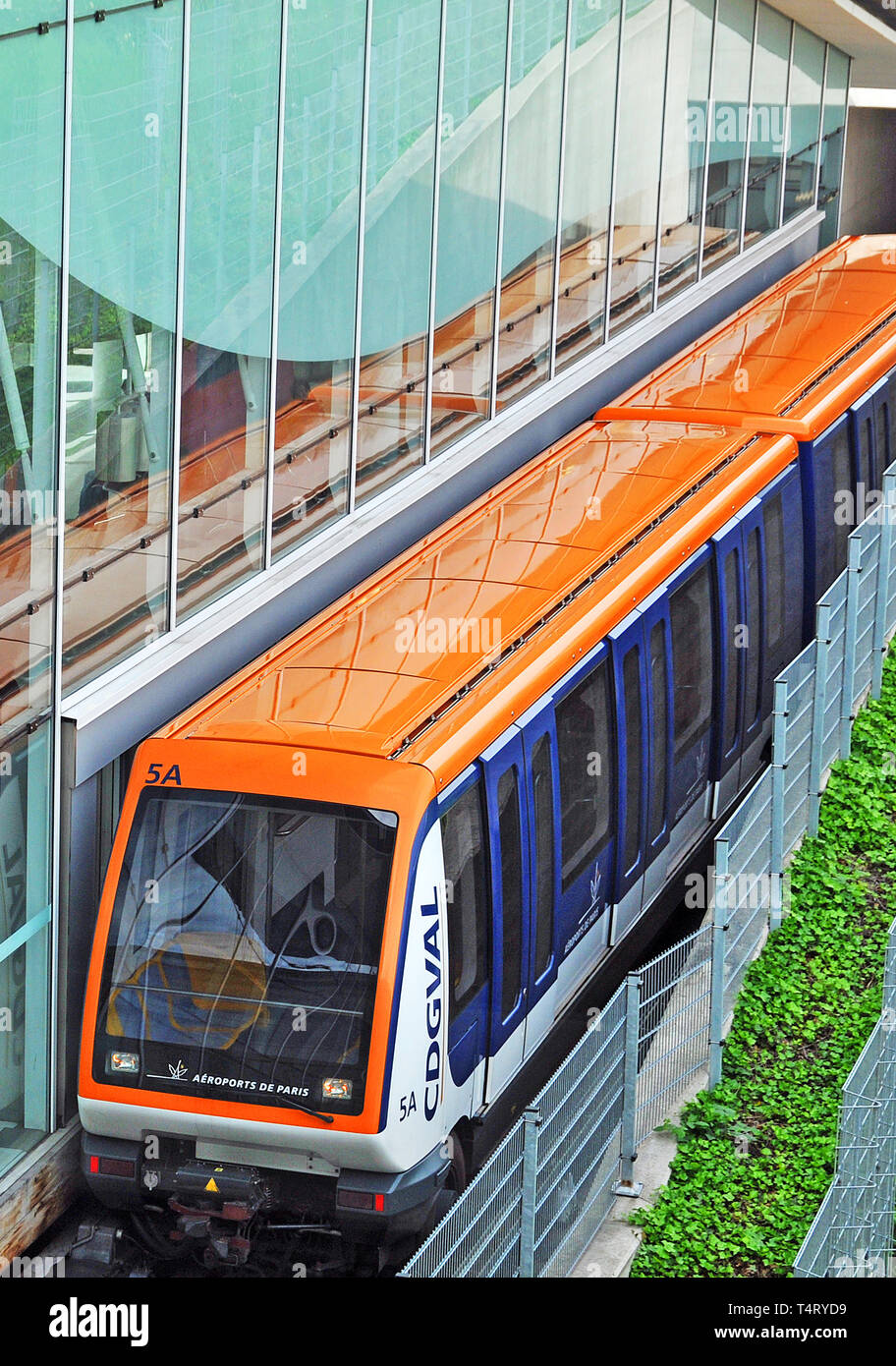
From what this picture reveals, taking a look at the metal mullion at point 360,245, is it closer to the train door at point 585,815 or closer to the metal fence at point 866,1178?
the train door at point 585,815

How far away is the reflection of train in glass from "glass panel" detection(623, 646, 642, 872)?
21 mm

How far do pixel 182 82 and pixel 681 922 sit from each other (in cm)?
669

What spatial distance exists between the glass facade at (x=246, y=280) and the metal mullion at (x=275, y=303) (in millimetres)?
28

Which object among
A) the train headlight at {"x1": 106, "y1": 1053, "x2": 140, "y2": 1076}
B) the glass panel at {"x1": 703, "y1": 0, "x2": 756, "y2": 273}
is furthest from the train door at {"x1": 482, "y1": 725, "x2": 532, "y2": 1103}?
the glass panel at {"x1": 703, "y1": 0, "x2": 756, "y2": 273}

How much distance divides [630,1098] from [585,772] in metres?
2.00

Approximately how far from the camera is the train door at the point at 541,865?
9977 mm

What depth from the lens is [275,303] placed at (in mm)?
12180

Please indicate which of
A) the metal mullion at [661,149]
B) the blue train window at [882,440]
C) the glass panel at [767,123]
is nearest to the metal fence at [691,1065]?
the blue train window at [882,440]

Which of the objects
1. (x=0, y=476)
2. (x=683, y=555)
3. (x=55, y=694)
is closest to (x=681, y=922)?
(x=683, y=555)

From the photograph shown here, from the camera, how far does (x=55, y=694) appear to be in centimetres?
1011

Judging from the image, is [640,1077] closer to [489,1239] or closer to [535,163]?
[489,1239]

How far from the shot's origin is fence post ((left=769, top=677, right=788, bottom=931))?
11.7 metres

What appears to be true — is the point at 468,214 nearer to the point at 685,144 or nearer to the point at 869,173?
the point at 685,144

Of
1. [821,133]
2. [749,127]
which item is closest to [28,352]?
[749,127]
